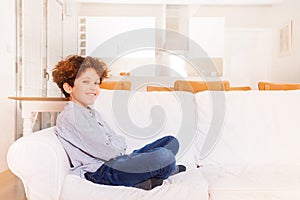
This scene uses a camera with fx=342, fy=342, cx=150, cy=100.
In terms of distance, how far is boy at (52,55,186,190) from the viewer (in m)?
1.41

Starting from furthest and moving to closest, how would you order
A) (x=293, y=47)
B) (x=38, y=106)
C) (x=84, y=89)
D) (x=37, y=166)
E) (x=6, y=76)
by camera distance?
(x=293, y=47)
(x=6, y=76)
(x=38, y=106)
(x=84, y=89)
(x=37, y=166)

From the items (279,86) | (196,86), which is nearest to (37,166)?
(196,86)

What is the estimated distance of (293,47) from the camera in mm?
5344

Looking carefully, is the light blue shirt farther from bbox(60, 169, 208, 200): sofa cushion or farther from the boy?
bbox(60, 169, 208, 200): sofa cushion

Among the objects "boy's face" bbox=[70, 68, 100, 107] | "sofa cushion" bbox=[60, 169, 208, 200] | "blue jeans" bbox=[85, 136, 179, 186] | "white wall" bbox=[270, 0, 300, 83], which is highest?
"white wall" bbox=[270, 0, 300, 83]

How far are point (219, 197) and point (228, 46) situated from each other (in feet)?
19.6

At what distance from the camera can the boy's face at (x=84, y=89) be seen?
1.66 meters

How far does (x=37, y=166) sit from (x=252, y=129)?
3.98 feet

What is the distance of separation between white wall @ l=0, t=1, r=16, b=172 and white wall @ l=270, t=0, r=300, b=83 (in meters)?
→ 3.98

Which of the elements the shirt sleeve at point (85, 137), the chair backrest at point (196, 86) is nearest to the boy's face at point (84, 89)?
the shirt sleeve at point (85, 137)

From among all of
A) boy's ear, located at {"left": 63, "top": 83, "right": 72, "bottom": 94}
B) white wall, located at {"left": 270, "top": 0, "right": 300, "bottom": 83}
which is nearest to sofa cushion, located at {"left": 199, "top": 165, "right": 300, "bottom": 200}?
boy's ear, located at {"left": 63, "top": 83, "right": 72, "bottom": 94}

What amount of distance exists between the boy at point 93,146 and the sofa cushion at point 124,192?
5 centimetres

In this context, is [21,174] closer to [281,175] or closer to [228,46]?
[281,175]

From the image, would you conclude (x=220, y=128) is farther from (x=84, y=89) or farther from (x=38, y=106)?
(x=38, y=106)
